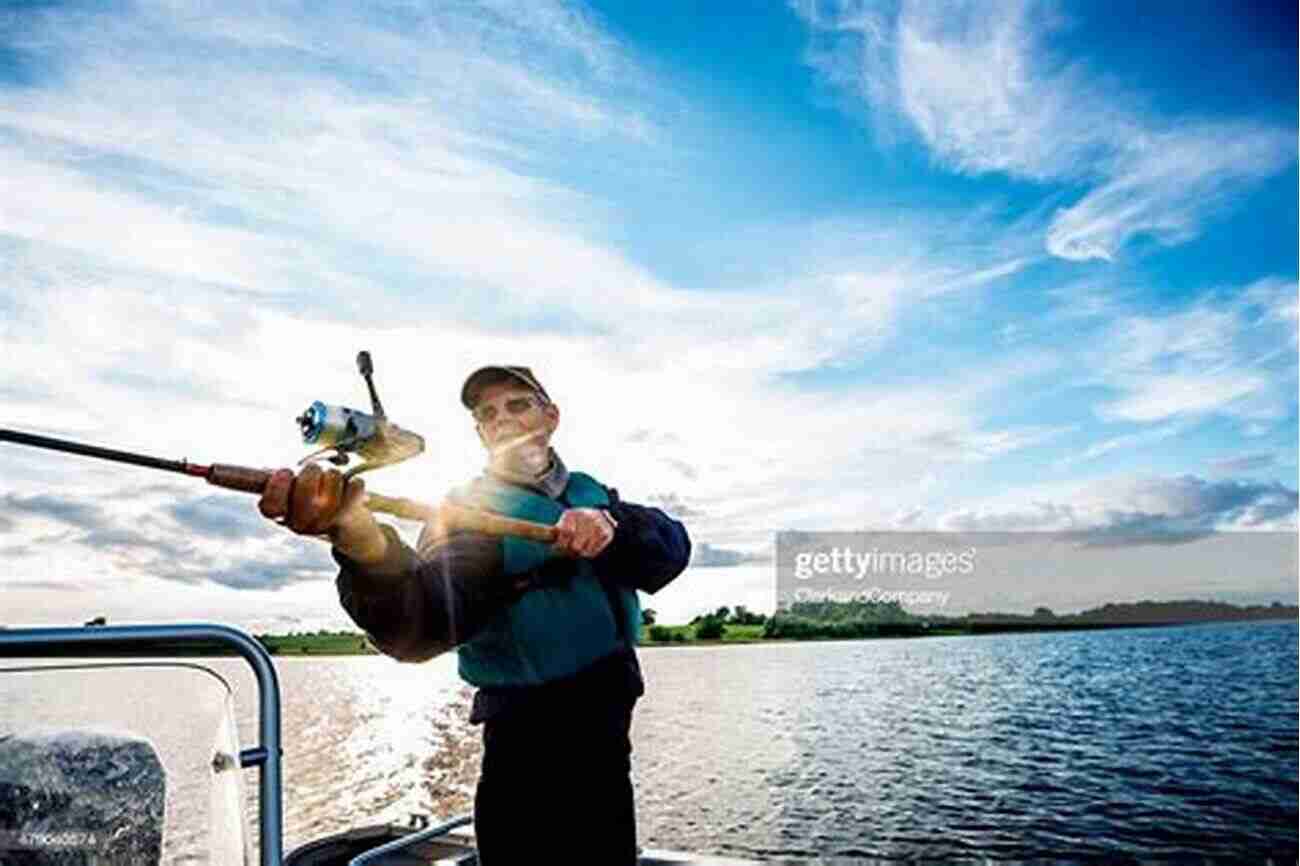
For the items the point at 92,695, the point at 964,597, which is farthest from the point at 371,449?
the point at 964,597

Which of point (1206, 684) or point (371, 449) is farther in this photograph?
point (1206, 684)

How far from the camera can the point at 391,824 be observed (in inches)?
224

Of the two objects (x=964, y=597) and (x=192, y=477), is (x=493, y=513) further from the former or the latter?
(x=964, y=597)

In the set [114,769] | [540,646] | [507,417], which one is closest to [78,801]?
[114,769]

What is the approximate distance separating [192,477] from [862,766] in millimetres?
34648

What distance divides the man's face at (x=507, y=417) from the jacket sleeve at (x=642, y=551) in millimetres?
376

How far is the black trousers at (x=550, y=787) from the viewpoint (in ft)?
9.82

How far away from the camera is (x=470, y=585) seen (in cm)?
293

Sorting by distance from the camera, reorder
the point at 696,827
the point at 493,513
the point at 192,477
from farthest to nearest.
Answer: the point at 696,827
the point at 493,513
the point at 192,477

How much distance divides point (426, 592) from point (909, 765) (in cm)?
3462

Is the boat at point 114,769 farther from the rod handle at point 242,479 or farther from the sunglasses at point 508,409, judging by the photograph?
the sunglasses at point 508,409

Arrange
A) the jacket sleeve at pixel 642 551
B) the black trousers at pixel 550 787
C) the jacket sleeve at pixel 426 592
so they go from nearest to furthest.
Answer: the jacket sleeve at pixel 426 592 < the black trousers at pixel 550 787 < the jacket sleeve at pixel 642 551

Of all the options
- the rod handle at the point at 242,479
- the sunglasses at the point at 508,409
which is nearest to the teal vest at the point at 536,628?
the sunglasses at the point at 508,409

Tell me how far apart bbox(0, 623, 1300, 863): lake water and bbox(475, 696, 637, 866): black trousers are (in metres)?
0.78
